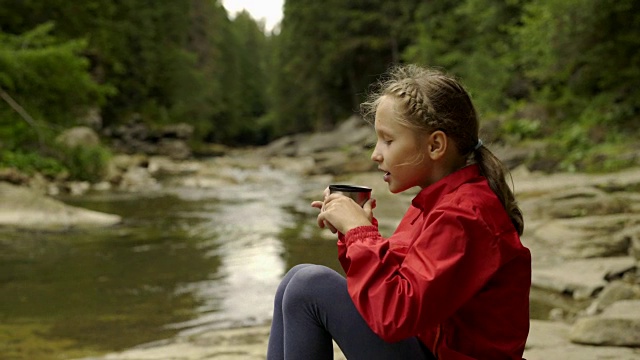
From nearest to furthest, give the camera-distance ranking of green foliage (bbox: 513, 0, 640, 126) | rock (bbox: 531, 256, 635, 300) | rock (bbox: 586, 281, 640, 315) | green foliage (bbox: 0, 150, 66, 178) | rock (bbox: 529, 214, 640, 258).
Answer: rock (bbox: 586, 281, 640, 315) < rock (bbox: 531, 256, 635, 300) < rock (bbox: 529, 214, 640, 258) < green foliage (bbox: 513, 0, 640, 126) < green foliage (bbox: 0, 150, 66, 178)

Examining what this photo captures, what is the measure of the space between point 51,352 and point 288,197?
898cm

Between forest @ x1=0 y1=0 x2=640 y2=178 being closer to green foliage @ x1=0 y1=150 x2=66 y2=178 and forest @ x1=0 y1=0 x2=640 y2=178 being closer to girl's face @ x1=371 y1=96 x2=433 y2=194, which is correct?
green foliage @ x1=0 y1=150 x2=66 y2=178

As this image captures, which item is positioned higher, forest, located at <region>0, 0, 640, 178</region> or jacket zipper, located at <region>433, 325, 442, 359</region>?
forest, located at <region>0, 0, 640, 178</region>

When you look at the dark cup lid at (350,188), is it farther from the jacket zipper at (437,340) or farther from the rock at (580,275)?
the rock at (580,275)

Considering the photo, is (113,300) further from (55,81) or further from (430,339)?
(55,81)

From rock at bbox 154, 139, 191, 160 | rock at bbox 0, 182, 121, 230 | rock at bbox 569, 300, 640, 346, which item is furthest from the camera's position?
rock at bbox 154, 139, 191, 160

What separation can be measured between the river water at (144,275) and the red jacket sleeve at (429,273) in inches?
96.4

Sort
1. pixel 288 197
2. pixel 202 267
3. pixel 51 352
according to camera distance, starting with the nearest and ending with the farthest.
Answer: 1. pixel 51 352
2. pixel 202 267
3. pixel 288 197

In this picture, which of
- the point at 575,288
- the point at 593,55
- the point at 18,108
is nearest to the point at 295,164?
the point at 18,108

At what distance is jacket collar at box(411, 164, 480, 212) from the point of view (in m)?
1.69

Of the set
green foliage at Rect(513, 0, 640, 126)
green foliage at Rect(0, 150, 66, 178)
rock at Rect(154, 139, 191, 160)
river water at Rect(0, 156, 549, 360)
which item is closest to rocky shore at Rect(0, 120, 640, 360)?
river water at Rect(0, 156, 549, 360)

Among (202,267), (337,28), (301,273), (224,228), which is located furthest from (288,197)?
(337,28)

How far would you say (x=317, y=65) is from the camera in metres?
32.0

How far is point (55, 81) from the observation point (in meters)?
13.7
